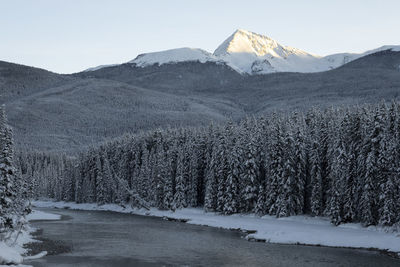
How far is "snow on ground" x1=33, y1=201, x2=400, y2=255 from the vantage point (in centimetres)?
5656

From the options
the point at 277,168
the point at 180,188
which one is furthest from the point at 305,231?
the point at 180,188

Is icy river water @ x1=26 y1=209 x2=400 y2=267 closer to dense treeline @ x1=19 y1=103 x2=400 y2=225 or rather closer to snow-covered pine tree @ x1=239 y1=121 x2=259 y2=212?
dense treeline @ x1=19 y1=103 x2=400 y2=225

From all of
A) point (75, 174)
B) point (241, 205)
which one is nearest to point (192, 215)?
point (241, 205)

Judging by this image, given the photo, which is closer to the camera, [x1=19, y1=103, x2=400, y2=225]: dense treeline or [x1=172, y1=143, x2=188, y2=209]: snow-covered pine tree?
[x1=19, y1=103, x2=400, y2=225]: dense treeline

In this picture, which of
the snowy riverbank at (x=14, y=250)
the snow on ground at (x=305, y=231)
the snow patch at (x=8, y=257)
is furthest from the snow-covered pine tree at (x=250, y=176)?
the snow patch at (x=8, y=257)

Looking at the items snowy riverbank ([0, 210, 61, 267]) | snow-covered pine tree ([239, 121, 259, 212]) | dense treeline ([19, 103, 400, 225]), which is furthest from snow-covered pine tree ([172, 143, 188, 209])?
snowy riverbank ([0, 210, 61, 267])

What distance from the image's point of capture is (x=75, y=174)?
504 ft

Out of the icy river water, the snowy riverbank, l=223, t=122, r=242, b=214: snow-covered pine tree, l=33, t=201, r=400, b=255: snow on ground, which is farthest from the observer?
l=223, t=122, r=242, b=214: snow-covered pine tree

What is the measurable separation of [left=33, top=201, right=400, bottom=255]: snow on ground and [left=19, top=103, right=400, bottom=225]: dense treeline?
169cm

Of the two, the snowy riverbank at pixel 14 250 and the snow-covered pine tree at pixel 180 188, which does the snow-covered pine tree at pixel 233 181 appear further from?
the snowy riverbank at pixel 14 250

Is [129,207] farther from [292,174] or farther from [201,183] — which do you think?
[292,174]

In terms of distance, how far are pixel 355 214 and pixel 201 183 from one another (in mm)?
45552

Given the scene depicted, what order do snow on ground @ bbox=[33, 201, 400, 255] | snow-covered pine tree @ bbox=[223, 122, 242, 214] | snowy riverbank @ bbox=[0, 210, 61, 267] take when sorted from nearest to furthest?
snowy riverbank @ bbox=[0, 210, 61, 267] < snow on ground @ bbox=[33, 201, 400, 255] < snow-covered pine tree @ bbox=[223, 122, 242, 214]

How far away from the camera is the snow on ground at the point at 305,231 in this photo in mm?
56562
